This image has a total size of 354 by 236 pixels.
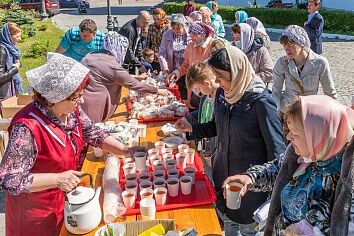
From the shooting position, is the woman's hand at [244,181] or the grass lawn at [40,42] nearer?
the woman's hand at [244,181]

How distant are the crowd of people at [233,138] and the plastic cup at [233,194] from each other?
0.09 feet

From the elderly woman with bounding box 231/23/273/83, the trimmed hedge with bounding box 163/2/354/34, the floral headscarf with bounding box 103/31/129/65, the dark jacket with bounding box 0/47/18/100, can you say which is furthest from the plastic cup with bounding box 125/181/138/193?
the trimmed hedge with bounding box 163/2/354/34

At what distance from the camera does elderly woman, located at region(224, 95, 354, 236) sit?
1.66 meters

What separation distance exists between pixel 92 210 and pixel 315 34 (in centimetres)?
807

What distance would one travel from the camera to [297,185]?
76.4 inches

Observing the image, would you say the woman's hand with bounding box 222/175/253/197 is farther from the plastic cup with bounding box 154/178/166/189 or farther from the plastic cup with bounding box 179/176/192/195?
the plastic cup with bounding box 154/178/166/189

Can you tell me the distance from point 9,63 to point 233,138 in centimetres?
447

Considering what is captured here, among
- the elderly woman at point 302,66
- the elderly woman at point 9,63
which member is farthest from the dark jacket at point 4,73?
the elderly woman at point 302,66

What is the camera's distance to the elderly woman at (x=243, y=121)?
8.46 ft

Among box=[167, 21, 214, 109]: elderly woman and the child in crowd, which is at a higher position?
box=[167, 21, 214, 109]: elderly woman

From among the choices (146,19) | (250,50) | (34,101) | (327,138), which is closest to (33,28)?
(146,19)

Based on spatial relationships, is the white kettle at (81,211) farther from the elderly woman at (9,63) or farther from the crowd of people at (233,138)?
the elderly woman at (9,63)

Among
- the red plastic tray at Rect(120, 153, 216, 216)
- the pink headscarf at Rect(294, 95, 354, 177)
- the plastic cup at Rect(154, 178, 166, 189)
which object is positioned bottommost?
the red plastic tray at Rect(120, 153, 216, 216)

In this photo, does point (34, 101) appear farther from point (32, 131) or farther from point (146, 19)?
point (146, 19)
